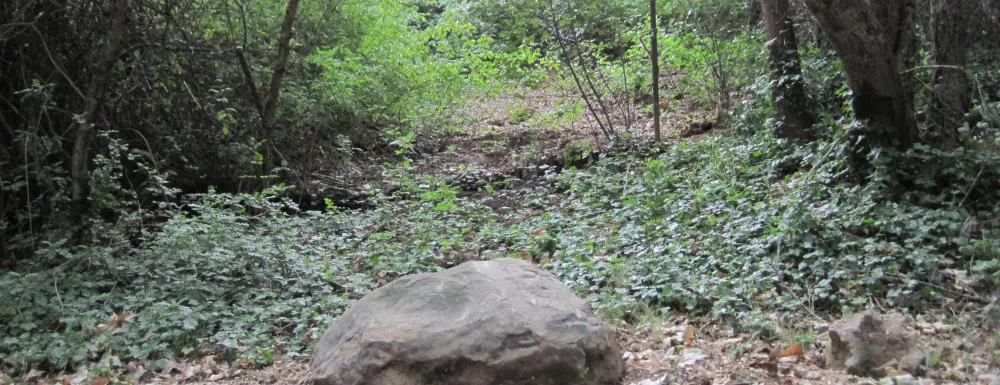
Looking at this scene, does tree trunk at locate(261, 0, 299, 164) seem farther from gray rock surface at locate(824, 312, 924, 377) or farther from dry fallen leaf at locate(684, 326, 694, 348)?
gray rock surface at locate(824, 312, 924, 377)

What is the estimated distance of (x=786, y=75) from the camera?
7.32m

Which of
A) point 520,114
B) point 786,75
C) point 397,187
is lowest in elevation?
point 397,187

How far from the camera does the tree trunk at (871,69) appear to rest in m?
5.00

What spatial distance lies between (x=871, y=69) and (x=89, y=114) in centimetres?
678

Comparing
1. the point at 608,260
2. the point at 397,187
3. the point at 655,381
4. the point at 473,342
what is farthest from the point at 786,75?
the point at 473,342

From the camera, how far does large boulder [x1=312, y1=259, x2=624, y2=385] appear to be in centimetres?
325

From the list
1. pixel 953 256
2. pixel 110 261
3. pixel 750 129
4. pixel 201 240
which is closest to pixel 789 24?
pixel 750 129

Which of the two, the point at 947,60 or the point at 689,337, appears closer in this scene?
the point at 689,337

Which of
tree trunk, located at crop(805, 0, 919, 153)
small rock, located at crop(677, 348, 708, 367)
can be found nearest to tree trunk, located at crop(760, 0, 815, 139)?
tree trunk, located at crop(805, 0, 919, 153)

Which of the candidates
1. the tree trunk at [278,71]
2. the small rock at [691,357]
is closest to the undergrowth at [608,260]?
the small rock at [691,357]

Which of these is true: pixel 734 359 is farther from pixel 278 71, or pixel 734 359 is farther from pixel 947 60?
pixel 278 71

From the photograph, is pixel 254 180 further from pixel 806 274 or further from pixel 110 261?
pixel 806 274

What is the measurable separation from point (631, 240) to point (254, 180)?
470cm

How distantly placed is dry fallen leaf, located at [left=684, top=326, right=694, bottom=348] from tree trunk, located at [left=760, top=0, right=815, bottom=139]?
400cm
